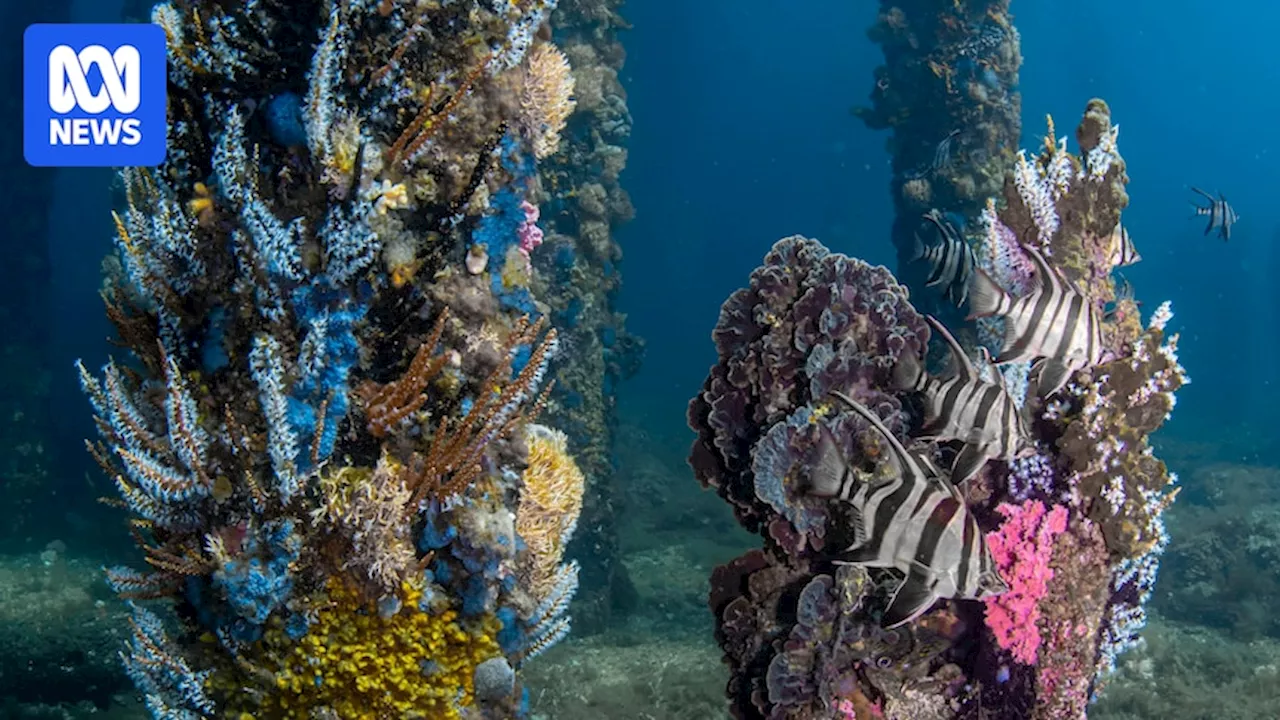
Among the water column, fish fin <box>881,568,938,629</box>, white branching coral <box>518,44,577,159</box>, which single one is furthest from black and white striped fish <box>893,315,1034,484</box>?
the water column

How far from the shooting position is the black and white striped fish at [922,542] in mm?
3045

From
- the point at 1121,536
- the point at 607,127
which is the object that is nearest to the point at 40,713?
the point at 1121,536

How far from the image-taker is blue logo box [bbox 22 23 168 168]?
3434 millimetres

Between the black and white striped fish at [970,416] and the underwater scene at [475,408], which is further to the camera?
the black and white striped fish at [970,416]

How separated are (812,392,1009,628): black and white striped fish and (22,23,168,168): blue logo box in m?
3.26

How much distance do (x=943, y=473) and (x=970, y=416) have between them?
20.7 inches

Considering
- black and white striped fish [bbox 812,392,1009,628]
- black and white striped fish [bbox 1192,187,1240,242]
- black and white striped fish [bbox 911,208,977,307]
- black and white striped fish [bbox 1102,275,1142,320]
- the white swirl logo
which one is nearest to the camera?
black and white striped fish [bbox 812,392,1009,628]

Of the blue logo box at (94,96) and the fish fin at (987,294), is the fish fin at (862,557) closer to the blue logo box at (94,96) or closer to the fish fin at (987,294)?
the fish fin at (987,294)

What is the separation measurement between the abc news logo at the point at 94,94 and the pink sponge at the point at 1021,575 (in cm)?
466

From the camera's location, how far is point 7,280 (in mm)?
17656

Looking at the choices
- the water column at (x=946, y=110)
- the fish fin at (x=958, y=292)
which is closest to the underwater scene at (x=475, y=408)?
the fish fin at (x=958, y=292)

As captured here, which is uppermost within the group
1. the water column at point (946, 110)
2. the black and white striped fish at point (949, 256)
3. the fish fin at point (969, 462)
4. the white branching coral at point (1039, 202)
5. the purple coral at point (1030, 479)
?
the water column at point (946, 110)

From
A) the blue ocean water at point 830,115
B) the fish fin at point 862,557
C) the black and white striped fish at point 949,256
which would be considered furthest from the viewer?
the blue ocean water at point 830,115

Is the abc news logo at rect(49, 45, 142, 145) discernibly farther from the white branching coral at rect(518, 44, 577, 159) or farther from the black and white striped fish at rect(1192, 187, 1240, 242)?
the black and white striped fish at rect(1192, 187, 1240, 242)
